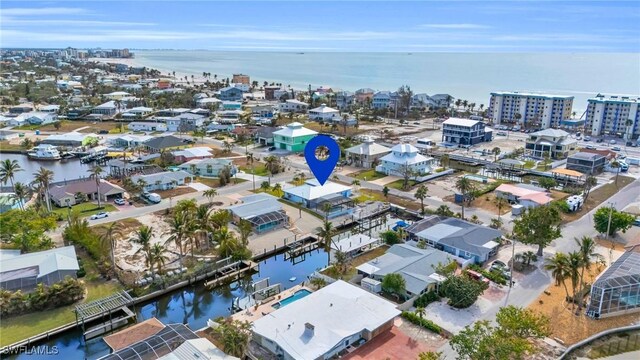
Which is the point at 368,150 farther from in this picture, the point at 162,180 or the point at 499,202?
the point at 162,180

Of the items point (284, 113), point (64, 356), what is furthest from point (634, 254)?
point (284, 113)

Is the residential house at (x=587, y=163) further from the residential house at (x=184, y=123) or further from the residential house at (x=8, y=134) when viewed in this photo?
the residential house at (x=8, y=134)

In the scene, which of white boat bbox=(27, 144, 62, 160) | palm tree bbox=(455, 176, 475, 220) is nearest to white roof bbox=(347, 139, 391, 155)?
palm tree bbox=(455, 176, 475, 220)

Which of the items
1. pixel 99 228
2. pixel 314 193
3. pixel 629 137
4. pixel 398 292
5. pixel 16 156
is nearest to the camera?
pixel 398 292

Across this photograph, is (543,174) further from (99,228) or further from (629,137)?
(99,228)

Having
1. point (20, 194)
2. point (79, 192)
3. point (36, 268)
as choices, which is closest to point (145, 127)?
point (79, 192)

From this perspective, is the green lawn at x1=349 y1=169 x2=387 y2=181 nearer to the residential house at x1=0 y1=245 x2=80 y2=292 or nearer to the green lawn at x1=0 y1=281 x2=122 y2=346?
the residential house at x1=0 y1=245 x2=80 y2=292

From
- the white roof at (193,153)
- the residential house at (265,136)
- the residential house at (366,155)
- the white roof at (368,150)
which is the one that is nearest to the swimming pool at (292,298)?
the residential house at (366,155)
